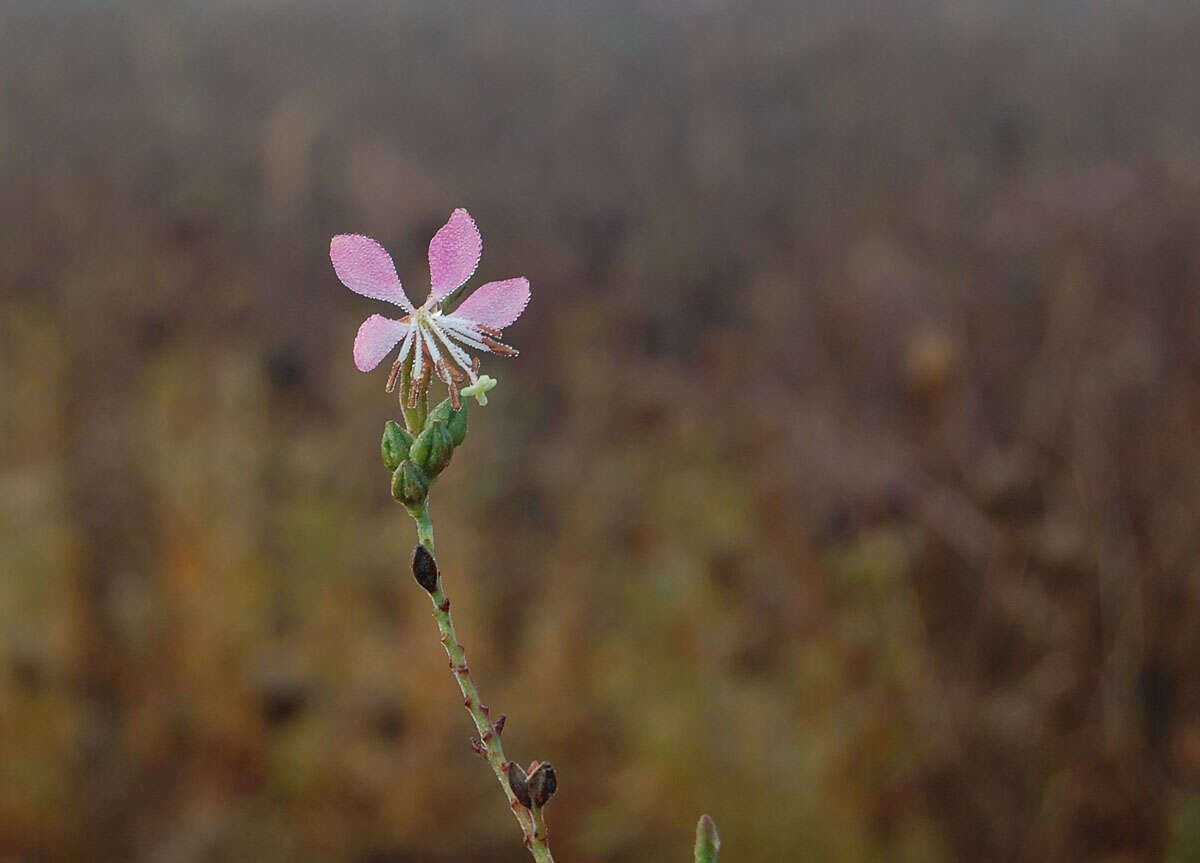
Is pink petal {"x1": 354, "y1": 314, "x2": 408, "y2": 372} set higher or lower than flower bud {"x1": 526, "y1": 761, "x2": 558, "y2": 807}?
higher

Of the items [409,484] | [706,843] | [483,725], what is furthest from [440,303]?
[706,843]

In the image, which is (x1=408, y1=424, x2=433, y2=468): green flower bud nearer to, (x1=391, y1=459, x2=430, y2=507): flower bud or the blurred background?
(x1=391, y1=459, x2=430, y2=507): flower bud

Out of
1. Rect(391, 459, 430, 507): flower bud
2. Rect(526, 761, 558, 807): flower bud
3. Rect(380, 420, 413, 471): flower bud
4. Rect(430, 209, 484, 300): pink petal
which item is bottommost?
Rect(526, 761, 558, 807): flower bud

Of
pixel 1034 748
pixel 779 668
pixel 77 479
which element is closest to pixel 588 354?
pixel 779 668

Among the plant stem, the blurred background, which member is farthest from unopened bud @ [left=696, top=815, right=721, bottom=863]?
the blurred background

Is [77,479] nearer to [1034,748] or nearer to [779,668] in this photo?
[779,668]

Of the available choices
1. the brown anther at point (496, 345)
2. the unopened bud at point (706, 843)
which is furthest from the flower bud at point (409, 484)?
the unopened bud at point (706, 843)

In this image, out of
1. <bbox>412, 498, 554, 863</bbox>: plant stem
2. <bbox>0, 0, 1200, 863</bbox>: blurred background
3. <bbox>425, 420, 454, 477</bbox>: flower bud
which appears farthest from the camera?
<bbox>0, 0, 1200, 863</bbox>: blurred background

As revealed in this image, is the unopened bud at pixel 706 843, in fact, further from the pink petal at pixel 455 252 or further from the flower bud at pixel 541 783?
the pink petal at pixel 455 252
